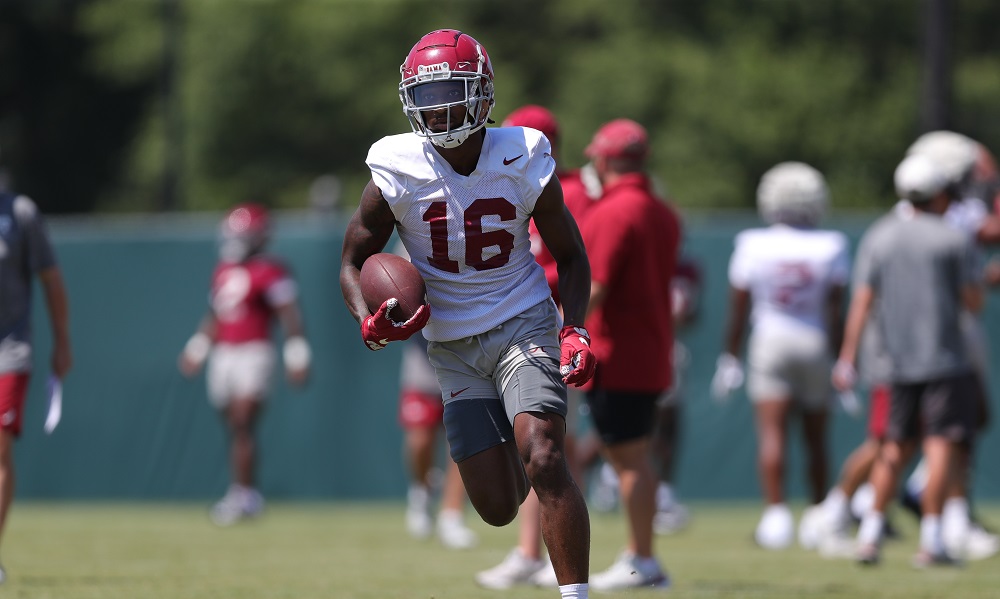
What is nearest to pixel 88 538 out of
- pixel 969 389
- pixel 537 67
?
pixel 969 389

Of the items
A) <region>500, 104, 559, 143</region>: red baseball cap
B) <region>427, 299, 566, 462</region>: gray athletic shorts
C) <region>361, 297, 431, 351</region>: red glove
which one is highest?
<region>500, 104, 559, 143</region>: red baseball cap

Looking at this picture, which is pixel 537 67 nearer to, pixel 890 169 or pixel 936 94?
pixel 890 169

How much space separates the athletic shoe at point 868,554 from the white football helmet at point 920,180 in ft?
6.07


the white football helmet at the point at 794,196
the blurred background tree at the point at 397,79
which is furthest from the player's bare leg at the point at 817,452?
the blurred background tree at the point at 397,79

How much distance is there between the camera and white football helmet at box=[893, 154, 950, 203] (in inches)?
327

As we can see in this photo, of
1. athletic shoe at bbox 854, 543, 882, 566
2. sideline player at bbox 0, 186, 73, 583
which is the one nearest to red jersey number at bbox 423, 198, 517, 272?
sideline player at bbox 0, 186, 73, 583

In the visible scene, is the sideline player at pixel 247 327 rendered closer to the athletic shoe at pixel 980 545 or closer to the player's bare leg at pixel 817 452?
the player's bare leg at pixel 817 452

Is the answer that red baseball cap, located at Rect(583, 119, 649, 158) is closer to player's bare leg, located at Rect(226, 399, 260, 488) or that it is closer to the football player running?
the football player running

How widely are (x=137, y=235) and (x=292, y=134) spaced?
77.8 feet

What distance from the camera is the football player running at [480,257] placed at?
552 centimetres

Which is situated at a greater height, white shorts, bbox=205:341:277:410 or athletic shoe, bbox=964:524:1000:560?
white shorts, bbox=205:341:277:410

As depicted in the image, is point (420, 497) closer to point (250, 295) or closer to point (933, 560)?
point (250, 295)

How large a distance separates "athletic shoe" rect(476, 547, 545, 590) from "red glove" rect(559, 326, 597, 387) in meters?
2.32

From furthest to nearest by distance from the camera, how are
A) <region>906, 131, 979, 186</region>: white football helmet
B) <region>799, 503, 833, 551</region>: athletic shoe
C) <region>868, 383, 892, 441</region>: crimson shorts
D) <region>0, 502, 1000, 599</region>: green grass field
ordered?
<region>799, 503, 833, 551</region>: athletic shoe → <region>868, 383, 892, 441</region>: crimson shorts → <region>906, 131, 979, 186</region>: white football helmet → <region>0, 502, 1000, 599</region>: green grass field
